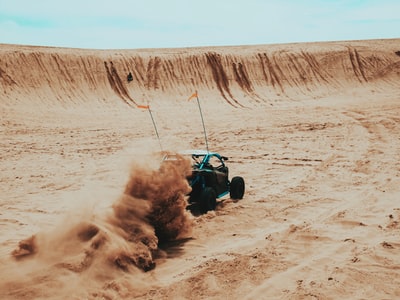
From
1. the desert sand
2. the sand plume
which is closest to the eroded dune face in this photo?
the desert sand

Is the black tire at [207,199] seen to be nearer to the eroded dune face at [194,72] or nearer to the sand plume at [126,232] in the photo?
the sand plume at [126,232]

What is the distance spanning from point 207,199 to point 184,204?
1.15 meters

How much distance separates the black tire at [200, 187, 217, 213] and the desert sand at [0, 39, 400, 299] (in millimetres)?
238

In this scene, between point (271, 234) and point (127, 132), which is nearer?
point (271, 234)

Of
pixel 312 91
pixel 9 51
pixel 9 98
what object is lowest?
pixel 312 91

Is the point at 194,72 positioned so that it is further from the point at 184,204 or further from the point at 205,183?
the point at 184,204

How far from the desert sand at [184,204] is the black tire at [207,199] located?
0.78 ft

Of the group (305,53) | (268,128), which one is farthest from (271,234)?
(305,53)

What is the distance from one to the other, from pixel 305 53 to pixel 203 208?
30.5 meters

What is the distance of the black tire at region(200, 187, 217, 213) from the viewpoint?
26.0ft

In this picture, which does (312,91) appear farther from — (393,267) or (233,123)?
(393,267)

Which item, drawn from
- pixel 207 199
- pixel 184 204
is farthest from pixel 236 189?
pixel 184 204

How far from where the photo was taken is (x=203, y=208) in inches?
315

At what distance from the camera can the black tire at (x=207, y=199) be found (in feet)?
26.0
